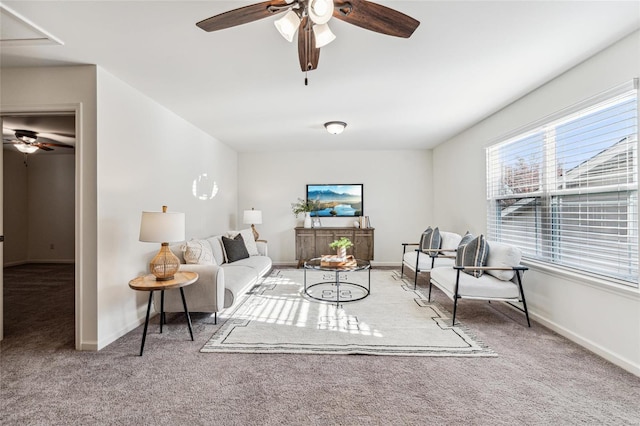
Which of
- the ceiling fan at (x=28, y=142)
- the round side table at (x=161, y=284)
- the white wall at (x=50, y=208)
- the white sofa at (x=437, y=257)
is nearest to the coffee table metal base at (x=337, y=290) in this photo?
the white sofa at (x=437, y=257)

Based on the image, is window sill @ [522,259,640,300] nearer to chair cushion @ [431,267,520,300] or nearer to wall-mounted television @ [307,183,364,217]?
chair cushion @ [431,267,520,300]

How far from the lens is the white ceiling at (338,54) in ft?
6.28

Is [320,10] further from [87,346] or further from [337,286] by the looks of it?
[87,346]

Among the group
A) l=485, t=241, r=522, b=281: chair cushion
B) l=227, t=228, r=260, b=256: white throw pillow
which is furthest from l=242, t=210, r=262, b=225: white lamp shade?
l=485, t=241, r=522, b=281: chair cushion

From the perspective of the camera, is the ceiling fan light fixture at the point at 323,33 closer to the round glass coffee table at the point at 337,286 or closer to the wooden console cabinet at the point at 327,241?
the round glass coffee table at the point at 337,286

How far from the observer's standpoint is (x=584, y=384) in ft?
6.77

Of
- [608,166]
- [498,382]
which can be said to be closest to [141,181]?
[498,382]

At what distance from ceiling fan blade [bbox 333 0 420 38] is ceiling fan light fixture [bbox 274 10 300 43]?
0.24 meters

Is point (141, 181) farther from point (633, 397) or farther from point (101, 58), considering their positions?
point (633, 397)

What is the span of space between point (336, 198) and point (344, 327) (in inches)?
148

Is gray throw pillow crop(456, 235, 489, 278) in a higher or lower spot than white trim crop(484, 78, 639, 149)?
lower

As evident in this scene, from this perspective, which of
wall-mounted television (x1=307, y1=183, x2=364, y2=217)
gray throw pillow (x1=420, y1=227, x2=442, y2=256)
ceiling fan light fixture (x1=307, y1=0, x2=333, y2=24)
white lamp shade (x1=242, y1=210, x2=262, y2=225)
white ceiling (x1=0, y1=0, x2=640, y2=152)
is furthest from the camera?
wall-mounted television (x1=307, y1=183, x2=364, y2=217)

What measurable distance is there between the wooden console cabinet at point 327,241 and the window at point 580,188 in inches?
103

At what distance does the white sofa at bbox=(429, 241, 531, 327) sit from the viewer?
3076mm
